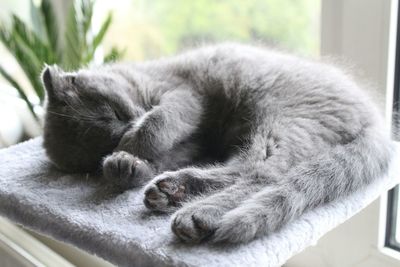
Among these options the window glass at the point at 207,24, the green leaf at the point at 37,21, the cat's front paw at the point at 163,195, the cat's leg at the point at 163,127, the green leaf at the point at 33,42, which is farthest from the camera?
the green leaf at the point at 37,21

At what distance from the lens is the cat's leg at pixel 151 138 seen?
1.02 meters

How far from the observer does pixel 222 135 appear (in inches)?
46.3

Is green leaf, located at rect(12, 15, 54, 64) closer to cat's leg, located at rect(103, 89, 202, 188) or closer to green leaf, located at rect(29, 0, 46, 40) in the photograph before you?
green leaf, located at rect(29, 0, 46, 40)

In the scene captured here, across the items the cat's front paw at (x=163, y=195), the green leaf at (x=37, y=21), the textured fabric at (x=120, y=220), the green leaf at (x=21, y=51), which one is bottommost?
the textured fabric at (x=120, y=220)

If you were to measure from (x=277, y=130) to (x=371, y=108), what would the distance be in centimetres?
Result: 22

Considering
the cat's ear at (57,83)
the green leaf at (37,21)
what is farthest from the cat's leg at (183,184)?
the green leaf at (37,21)

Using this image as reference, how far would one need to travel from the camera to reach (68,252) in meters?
1.62

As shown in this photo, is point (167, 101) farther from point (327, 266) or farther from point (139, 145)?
point (327, 266)

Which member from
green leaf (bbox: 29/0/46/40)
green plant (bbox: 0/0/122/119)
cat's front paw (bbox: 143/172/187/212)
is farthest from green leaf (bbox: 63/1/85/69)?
cat's front paw (bbox: 143/172/187/212)

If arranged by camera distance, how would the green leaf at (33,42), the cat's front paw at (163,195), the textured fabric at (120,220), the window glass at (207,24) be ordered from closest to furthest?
the textured fabric at (120,220)
the cat's front paw at (163,195)
the window glass at (207,24)
the green leaf at (33,42)

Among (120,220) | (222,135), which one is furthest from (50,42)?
(120,220)

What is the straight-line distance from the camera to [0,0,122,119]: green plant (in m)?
1.60

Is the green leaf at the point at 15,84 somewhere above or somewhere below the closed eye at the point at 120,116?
below

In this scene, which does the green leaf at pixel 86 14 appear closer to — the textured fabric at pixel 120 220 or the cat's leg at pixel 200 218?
the textured fabric at pixel 120 220
